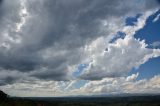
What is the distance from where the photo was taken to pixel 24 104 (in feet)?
500

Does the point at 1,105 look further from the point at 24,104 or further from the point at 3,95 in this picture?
the point at 3,95

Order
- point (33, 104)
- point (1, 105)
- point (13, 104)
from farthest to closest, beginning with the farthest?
point (33, 104), point (13, 104), point (1, 105)

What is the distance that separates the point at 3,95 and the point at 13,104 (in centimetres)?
2130

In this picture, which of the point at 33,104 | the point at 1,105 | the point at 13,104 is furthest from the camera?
the point at 33,104

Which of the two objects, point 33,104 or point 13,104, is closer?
point 13,104

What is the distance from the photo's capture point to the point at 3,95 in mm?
165125

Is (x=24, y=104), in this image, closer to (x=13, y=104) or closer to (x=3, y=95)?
(x=13, y=104)

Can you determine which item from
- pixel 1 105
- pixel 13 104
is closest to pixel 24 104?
pixel 13 104

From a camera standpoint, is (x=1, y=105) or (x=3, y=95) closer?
(x=1, y=105)

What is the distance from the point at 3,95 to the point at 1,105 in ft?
107

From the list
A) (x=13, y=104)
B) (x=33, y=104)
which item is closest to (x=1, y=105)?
(x=13, y=104)

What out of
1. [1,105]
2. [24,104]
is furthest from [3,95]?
[1,105]

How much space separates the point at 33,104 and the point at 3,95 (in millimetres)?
21949

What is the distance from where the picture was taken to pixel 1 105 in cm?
13375
